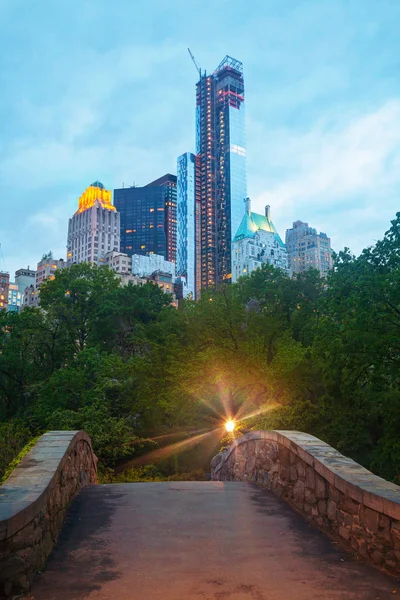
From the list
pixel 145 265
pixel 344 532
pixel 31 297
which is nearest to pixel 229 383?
pixel 344 532

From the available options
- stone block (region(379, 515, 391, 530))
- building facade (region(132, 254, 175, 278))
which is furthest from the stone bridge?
building facade (region(132, 254, 175, 278))

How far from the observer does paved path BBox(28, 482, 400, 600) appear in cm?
459

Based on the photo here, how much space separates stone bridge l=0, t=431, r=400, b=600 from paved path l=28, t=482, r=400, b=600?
0.5 inches

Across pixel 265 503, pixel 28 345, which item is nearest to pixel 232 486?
pixel 265 503

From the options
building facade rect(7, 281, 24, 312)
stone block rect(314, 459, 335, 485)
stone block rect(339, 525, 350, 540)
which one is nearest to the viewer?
stone block rect(339, 525, 350, 540)

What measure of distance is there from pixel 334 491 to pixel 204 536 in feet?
5.41

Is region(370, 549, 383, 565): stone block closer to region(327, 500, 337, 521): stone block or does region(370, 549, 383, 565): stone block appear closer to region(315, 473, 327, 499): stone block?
region(327, 500, 337, 521): stone block

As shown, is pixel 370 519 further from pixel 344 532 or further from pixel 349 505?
pixel 344 532

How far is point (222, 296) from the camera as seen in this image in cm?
2484

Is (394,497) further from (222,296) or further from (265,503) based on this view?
(222,296)

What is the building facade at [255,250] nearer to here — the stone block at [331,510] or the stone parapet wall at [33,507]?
the stone parapet wall at [33,507]

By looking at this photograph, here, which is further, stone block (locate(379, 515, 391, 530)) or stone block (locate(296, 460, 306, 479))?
stone block (locate(296, 460, 306, 479))

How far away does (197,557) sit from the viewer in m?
5.44

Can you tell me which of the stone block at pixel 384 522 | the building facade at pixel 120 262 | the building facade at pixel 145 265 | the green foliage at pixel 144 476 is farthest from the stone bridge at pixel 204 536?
the building facade at pixel 120 262
